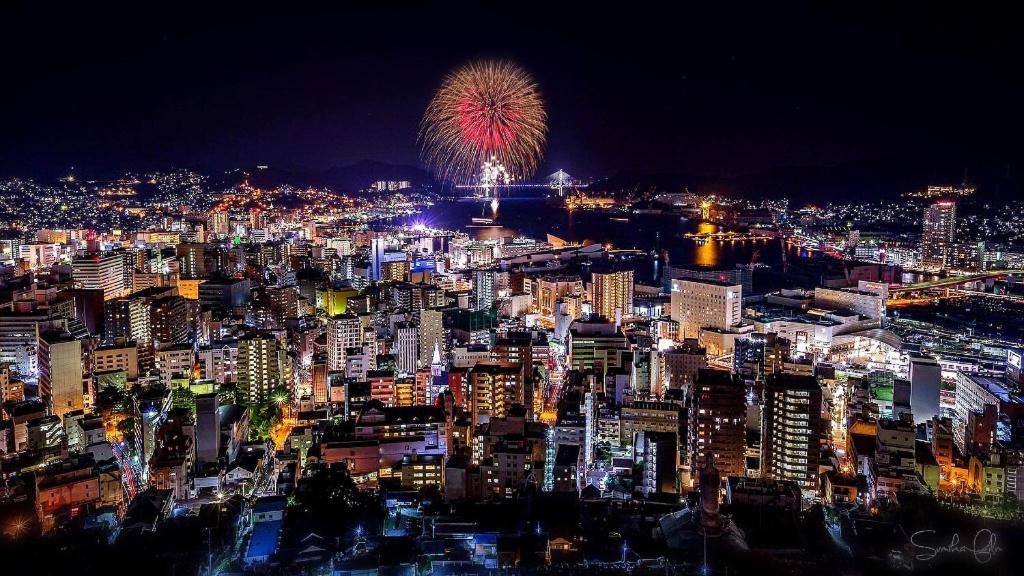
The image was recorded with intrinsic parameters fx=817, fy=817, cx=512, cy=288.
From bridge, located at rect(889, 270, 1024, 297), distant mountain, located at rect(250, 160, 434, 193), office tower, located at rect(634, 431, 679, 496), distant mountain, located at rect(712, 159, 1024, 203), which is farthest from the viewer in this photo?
distant mountain, located at rect(250, 160, 434, 193)

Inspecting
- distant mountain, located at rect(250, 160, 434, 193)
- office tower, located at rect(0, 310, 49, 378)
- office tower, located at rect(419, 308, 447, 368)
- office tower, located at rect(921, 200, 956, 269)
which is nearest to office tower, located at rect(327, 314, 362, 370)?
office tower, located at rect(419, 308, 447, 368)

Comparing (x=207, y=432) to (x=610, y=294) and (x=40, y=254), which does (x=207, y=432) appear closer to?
(x=610, y=294)

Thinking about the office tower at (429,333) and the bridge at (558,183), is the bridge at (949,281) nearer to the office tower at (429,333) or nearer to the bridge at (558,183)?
the office tower at (429,333)

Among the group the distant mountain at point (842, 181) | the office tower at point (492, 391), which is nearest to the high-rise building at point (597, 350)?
the office tower at point (492, 391)

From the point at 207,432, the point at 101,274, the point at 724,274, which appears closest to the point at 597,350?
the point at 207,432

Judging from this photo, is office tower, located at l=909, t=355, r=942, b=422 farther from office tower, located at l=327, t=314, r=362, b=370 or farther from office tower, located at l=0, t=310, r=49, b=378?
office tower, located at l=0, t=310, r=49, b=378

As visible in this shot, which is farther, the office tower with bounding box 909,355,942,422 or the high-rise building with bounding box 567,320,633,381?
the high-rise building with bounding box 567,320,633,381
